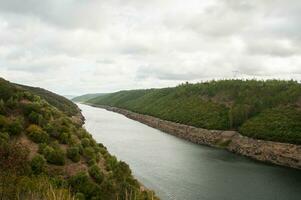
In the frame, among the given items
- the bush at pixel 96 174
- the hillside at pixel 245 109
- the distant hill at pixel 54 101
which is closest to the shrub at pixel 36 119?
the bush at pixel 96 174

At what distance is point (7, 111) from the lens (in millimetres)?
37969

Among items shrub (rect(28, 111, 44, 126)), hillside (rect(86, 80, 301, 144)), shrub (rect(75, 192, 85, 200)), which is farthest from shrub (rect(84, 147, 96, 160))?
hillside (rect(86, 80, 301, 144))

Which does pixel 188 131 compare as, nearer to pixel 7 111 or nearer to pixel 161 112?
pixel 161 112

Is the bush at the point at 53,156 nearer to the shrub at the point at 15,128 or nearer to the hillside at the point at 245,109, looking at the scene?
the shrub at the point at 15,128

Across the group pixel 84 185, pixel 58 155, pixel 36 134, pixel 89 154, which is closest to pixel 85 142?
pixel 89 154

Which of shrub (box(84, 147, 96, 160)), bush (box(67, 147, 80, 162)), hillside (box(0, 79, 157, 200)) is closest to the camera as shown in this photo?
hillside (box(0, 79, 157, 200))

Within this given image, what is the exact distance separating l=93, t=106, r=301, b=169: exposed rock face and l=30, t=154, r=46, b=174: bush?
56.0m

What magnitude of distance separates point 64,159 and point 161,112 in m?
121

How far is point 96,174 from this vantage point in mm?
32844

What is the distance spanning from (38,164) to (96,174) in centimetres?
561

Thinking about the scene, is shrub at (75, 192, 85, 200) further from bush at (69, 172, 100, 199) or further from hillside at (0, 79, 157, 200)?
bush at (69, 172, 100, 199)

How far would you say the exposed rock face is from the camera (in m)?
74.3

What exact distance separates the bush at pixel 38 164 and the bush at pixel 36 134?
425cm

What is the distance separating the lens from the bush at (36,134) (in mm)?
34969
